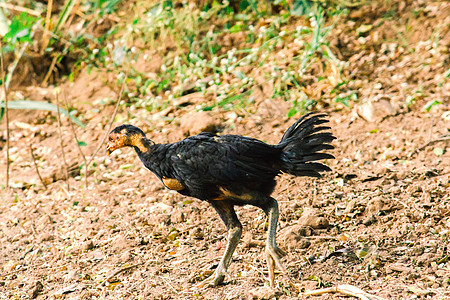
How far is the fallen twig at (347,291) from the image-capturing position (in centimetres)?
291

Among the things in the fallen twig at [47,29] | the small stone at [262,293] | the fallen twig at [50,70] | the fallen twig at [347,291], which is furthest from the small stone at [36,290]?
the fallen twig at [47,29]

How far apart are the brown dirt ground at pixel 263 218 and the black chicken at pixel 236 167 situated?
14.2 inches

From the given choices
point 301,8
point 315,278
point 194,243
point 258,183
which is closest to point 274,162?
point 258,183

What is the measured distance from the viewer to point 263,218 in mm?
4238

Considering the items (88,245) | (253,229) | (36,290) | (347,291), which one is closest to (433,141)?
(253,229)

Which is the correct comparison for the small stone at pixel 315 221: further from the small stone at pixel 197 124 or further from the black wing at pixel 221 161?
the small stone at pixel 197 124

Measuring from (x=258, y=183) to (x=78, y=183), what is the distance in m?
3.02

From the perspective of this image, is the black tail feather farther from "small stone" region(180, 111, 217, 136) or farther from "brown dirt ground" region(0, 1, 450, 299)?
"small stone" region(180, 111, 217, 136)

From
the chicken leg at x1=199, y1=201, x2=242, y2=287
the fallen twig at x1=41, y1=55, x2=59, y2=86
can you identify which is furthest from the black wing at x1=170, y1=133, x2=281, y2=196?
the fallen twig at x1=41, y1=55, x2=59, y2=86

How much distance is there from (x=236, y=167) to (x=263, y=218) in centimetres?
111

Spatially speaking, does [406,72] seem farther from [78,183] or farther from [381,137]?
[78,183]

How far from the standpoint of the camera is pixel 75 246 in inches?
174

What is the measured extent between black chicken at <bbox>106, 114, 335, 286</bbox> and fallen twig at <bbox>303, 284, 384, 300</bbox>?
0.87 ft

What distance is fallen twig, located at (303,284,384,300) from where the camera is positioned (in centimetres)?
291
